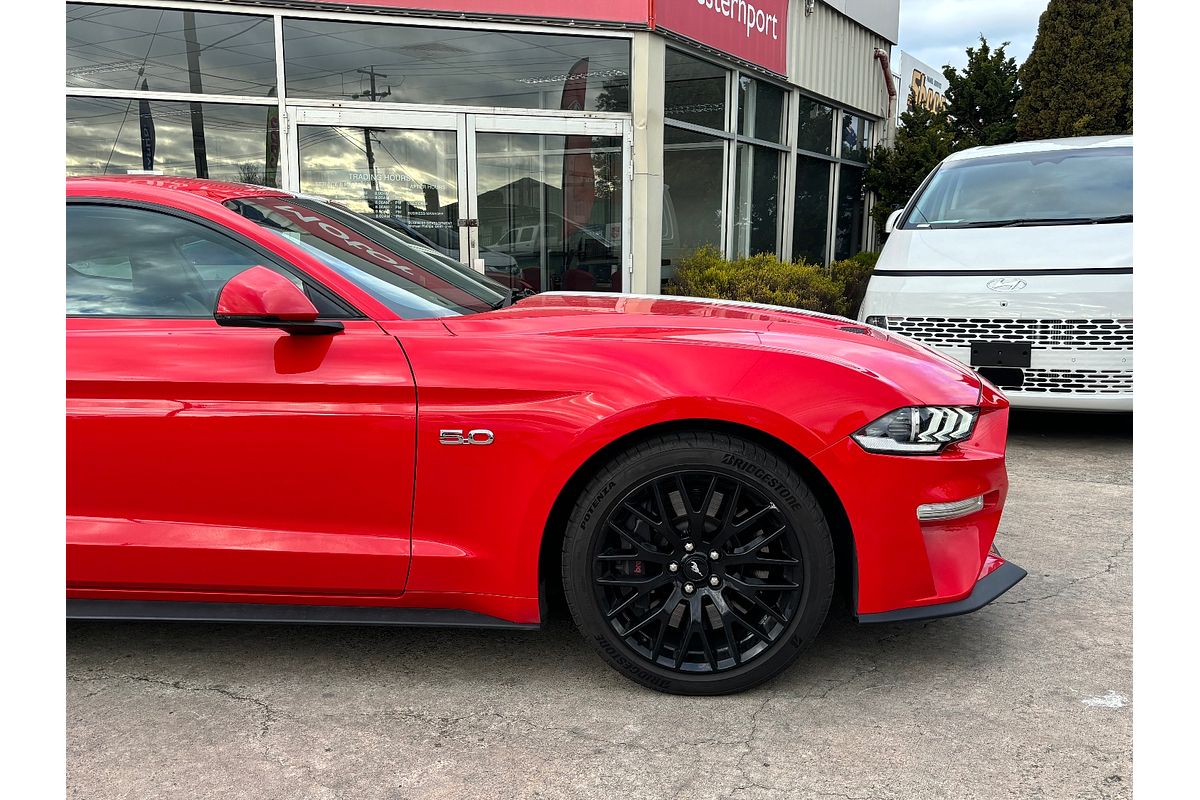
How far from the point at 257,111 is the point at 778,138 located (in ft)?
23.9

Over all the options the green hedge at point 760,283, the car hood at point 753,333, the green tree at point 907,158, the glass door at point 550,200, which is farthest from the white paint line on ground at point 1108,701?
the green tree at point 907,158

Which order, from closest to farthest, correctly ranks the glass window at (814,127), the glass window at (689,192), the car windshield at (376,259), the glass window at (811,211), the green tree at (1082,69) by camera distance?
the car windshield at (376,259)
the glass window at (689,192)
the green tree at (1082,69)
the glass window at (814,127)
the glass window at (811,211)

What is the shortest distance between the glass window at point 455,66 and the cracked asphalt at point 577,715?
7172 mm

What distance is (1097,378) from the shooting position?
5.79 m

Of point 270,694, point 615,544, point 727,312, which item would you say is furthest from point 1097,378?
point 270,694

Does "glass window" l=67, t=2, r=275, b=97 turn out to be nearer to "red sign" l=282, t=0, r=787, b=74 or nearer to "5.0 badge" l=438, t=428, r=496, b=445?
"red sign" l=282, t=0, r=787, b=74

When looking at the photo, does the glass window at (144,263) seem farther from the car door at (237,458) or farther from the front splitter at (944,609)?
the front splitter at (944,609)

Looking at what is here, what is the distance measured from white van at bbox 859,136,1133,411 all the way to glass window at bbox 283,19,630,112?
174 inches

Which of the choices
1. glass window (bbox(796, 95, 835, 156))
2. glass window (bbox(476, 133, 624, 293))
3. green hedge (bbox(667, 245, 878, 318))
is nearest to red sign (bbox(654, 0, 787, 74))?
glass window (bbox(796, 95, 835, 156))

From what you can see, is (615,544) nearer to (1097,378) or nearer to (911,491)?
(911,491)

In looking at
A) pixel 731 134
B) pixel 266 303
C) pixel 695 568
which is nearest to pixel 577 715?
pixel 695 568

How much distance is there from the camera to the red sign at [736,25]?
33.8 ft

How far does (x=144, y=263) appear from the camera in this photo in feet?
9.80

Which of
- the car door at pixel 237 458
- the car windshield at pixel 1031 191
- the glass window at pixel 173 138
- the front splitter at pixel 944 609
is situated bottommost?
the front splitter at pixel 944 609
